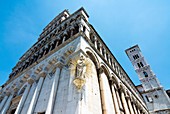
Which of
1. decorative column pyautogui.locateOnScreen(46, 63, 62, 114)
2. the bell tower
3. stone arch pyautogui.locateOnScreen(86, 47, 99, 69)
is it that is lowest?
decorative column pyautogui.locateOnScreen(46, 63, 62, 114)

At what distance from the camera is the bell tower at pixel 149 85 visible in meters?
23.6

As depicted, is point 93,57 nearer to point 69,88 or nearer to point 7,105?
point 69,88

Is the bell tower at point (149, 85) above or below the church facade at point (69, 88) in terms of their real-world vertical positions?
above

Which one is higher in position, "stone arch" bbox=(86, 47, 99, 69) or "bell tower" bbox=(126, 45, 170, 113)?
"bell tower" bbox=(126, 45, 170, 113)

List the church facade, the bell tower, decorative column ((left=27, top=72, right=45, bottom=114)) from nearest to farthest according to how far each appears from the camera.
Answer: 1. the church facade
2. decorative column ((left=27, top=72, right=45, bottom=114))
3. the bell tower

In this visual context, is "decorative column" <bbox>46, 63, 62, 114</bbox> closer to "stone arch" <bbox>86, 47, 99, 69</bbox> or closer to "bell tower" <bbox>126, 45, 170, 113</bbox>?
"stone arch" <bbox>86, 47, 99, 69</bbox>

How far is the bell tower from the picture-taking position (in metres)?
23.6

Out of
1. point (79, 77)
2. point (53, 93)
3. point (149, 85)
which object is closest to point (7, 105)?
point (53, 93)

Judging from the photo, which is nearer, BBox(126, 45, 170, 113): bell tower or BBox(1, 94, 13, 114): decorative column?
BBox(1, 94, 13, 114): decorative column

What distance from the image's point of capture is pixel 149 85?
91.5ft

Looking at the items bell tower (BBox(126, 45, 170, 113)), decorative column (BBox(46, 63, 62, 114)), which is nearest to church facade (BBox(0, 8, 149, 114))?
decorative column (BBox(46, 63, 62, 114))

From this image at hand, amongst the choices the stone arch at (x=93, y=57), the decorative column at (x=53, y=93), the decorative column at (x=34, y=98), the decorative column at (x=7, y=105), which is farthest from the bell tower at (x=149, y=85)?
the decorative column at (x=7, y=105)

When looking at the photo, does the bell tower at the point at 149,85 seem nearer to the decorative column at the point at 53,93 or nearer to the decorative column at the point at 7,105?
the decorative column at the point at 53,93

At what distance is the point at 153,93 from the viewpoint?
2597cm
